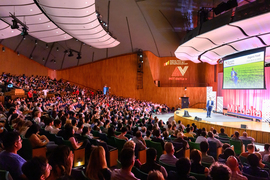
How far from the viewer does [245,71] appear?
11266mm

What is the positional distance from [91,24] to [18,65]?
33.1ft

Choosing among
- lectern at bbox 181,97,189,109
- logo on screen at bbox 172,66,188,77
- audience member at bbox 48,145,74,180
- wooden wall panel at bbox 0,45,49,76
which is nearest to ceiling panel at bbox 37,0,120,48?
wooden wall panel at bbox 0,45,49,76

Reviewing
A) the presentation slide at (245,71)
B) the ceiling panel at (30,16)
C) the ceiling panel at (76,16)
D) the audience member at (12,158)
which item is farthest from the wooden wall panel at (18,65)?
the presentation slide at (245,71)

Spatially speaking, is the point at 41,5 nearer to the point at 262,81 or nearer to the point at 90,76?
the point at 262,81

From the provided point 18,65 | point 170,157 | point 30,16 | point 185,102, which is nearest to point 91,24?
point 30,16

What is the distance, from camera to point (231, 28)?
8219 millimetres

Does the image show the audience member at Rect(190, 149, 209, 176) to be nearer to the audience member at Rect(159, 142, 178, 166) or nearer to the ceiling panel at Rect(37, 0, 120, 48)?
the audience member at Rect(159, 142, 178, 166)

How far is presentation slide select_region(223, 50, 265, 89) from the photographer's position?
1028 cm

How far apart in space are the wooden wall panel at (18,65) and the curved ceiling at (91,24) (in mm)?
520

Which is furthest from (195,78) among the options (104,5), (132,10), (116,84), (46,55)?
(46,55)

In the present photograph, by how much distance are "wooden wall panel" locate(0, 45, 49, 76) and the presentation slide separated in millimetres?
17459

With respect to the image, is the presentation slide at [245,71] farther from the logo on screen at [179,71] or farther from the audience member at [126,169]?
the audience member at [126,169]

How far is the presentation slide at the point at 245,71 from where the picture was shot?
10281 mm

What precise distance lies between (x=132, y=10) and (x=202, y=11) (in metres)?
5.94
